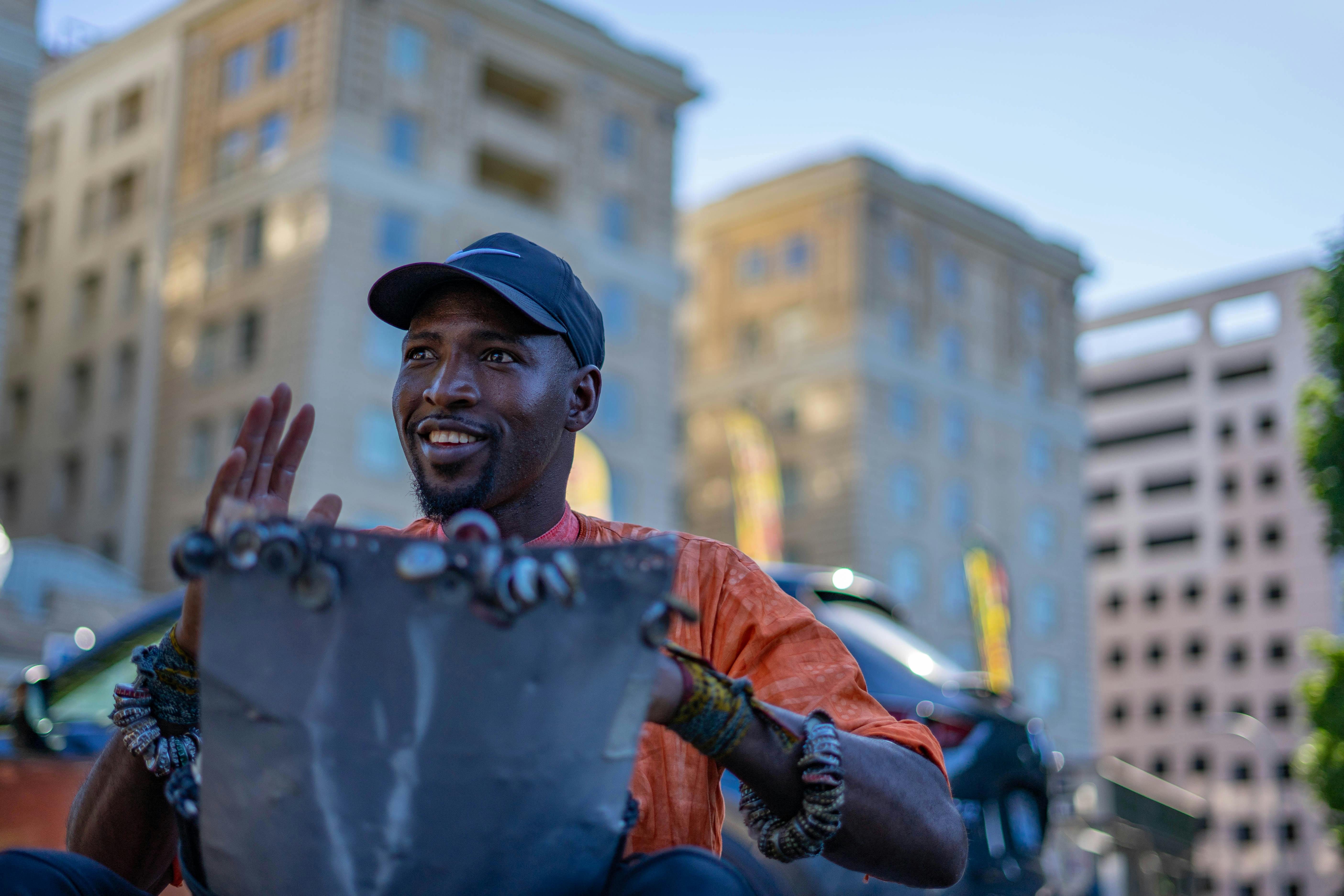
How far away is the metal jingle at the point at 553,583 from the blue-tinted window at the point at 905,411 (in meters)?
51.6

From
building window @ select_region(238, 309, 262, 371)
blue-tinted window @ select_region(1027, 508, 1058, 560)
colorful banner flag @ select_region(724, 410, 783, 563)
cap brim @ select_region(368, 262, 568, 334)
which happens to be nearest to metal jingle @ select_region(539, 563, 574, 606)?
cap brim @ select_region(368, 262, 568, 334)

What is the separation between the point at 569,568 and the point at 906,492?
2042 inches

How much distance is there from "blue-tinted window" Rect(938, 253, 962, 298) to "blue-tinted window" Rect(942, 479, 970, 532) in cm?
654

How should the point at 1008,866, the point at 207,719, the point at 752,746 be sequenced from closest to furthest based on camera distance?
the point at 207,719 → the point at 752,746 → the point at 1008,866

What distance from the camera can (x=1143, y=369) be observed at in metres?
92.7

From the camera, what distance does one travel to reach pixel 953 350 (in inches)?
2184

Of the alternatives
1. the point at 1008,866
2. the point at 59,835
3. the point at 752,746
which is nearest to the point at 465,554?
the point at 752,746

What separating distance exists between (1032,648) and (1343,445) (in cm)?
3600

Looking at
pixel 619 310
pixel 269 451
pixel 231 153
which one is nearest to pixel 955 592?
pixel 619 310

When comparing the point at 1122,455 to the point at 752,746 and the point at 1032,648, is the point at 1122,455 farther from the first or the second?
the point at 752,746

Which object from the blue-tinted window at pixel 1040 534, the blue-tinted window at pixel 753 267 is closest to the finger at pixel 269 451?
the blue-tinted window at pixel 753 267

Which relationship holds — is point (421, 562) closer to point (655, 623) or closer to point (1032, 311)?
point (655, 623)

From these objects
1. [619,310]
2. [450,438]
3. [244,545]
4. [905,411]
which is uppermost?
[619,310]

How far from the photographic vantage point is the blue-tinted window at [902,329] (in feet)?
175
